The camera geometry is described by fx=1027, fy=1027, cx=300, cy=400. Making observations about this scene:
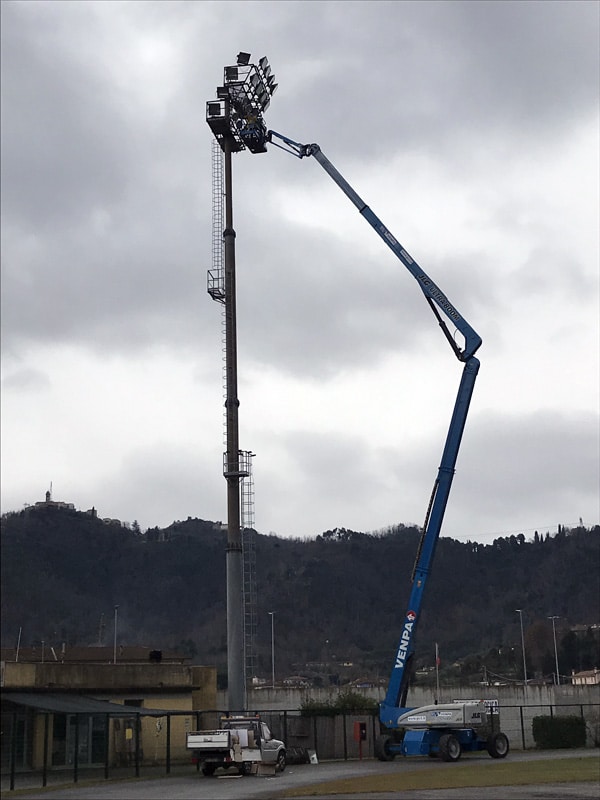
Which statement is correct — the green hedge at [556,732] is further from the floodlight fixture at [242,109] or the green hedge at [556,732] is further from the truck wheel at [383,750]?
the floodlight fixture at [242,109]

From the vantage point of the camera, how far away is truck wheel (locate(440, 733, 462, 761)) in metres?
46.3

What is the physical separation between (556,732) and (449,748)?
733 inches

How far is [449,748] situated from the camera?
46531mm

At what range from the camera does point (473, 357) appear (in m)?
48.6

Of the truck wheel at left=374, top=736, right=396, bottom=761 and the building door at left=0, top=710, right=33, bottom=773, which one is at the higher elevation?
the building door at left=0, top=710, right=33, bottom=773

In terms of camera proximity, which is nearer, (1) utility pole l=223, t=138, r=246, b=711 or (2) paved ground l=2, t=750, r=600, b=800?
(2) paved ground l=2, t=750, r=600, b=800

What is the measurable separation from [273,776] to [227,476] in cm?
1761

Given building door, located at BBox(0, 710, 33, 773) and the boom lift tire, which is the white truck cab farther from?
building door, located at BBox(0, 710, 33, 773)

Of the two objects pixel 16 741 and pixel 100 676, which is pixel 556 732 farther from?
pixel 16 741

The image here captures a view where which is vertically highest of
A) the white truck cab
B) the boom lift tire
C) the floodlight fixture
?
the floodlight fixture

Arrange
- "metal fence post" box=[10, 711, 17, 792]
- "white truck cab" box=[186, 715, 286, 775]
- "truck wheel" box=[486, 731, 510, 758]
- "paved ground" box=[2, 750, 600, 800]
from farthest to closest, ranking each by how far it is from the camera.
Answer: "truck wheel" box=[486, 731, 510, 758] < "white truck cab" box=[186, 715, 286, 775] < "metal fence post" box=[10, 711, 17, 792] < "paved ground" box=[2, 750, 600, 800]

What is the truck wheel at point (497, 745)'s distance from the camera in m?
49.4

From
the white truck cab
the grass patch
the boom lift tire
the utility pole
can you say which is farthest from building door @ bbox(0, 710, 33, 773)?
the utility pole

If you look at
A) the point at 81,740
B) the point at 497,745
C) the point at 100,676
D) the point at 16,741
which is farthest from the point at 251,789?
the point at 100,676
